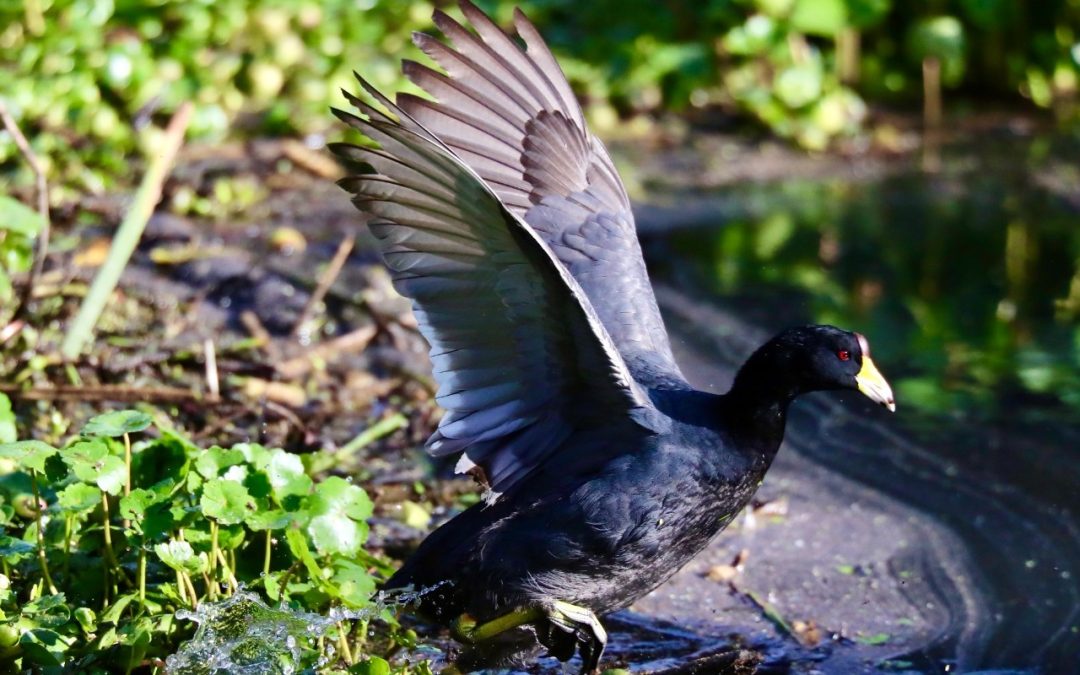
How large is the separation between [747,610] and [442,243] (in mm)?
1279

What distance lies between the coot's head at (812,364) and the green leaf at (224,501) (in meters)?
1.07

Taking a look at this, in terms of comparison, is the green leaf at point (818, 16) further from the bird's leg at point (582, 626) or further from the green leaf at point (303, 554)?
the green leaf at point (303, 554)

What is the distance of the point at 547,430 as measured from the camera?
3135mm

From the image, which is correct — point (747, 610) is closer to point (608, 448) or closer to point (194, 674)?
point (608, 448)

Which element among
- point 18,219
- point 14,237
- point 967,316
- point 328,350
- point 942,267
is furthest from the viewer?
point 942,267

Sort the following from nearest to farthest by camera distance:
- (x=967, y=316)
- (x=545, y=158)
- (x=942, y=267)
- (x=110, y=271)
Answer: (x=545, y=158), (x=110, y=271), (x=967, y=316), (x=942, y=267)

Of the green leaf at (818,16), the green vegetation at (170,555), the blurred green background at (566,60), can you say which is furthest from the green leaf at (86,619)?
the green leaf at (818,16)

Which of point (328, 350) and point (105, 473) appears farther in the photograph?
point (328, 350)

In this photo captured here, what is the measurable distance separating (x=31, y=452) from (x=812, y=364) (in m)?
1.58

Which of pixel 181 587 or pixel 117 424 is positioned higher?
pixel 117 424

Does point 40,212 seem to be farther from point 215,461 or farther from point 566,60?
point 566,60

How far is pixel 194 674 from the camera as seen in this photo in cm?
282

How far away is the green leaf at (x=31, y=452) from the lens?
2.82 meters

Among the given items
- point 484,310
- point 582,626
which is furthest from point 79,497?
point 582,626
